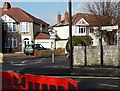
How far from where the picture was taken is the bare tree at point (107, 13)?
2630 cm

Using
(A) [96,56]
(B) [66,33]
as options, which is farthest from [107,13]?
(B) [66,33]

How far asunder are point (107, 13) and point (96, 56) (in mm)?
12330

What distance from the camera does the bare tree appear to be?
2630 centimetres

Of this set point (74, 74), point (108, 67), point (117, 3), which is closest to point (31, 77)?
point (74, 74)

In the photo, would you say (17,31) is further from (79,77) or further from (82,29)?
(79,77)

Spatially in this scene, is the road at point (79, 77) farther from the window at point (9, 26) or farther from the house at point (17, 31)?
the window at point (9, 26)

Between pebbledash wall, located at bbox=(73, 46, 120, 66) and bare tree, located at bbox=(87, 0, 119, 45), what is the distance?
909 cm

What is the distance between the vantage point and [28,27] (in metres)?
43.5

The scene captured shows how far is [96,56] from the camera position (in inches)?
664

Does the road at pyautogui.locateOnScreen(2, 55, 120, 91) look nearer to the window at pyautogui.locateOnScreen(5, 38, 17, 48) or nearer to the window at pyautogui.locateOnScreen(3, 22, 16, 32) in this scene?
the window at pyautogui.locateOnScreen(5, 38, 17, 48)

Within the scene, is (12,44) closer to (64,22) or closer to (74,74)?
(64,22)

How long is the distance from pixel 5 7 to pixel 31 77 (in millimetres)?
42399

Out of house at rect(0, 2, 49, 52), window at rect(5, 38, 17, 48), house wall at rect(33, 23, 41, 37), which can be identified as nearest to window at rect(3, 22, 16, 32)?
house at rect(0, 2, 49, 52)

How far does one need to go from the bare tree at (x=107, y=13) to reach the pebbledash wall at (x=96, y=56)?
29.8 feet
